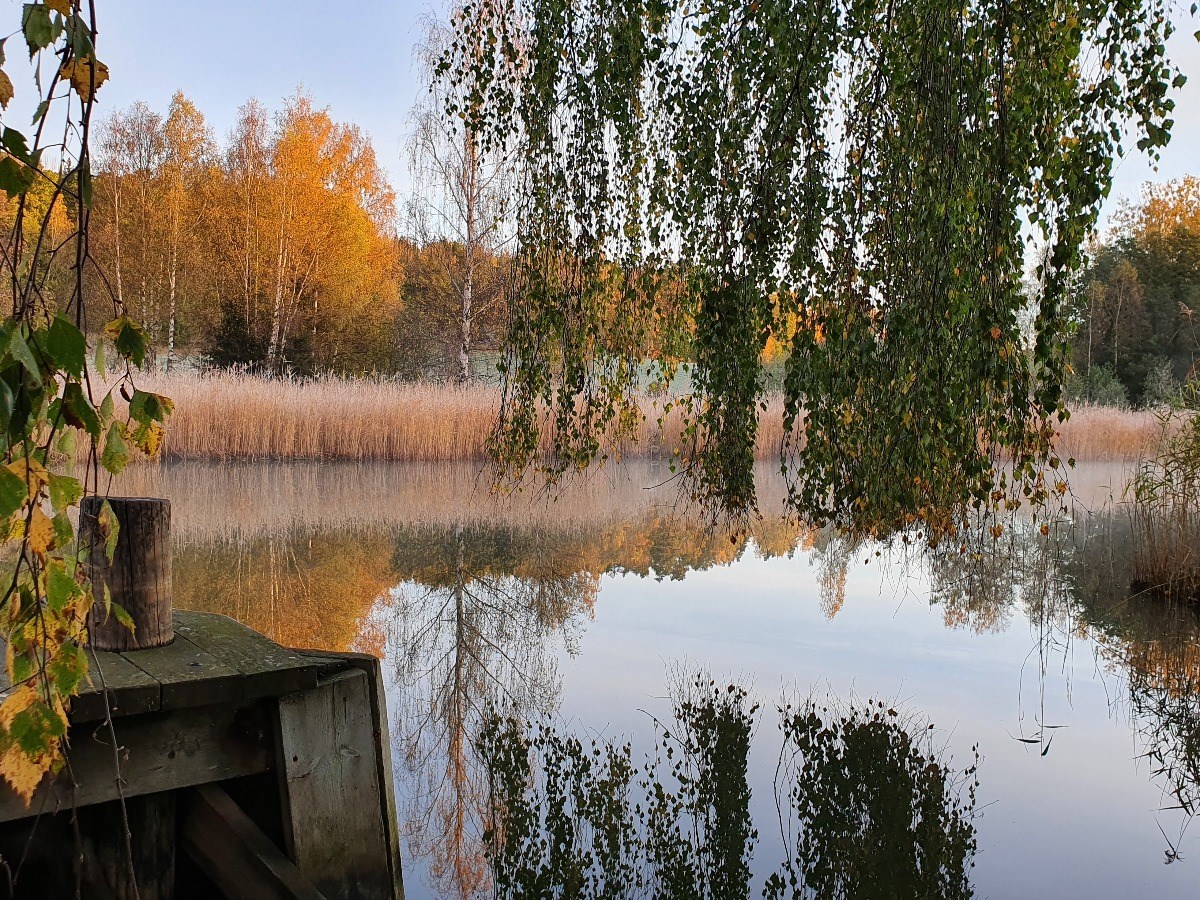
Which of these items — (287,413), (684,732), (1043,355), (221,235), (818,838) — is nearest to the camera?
(1043,355)

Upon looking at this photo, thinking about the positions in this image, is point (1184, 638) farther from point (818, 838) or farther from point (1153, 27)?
point (1153, 27)

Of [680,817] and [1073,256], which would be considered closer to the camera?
[1073,256]

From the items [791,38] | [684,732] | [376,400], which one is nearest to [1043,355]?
[791,38]

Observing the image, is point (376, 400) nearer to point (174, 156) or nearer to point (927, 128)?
point (927, 128)

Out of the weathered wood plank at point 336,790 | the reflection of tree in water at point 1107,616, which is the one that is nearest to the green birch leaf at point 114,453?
the weathered wood plank at point 336,790

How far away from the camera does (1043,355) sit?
2.56 meters

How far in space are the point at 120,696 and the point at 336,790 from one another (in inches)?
17.0

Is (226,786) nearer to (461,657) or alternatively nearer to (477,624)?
(461,657)

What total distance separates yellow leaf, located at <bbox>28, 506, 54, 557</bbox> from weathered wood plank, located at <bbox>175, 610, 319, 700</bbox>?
0.92 m

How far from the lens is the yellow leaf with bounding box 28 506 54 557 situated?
2.76 ft

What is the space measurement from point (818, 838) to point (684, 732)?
2.72 ft

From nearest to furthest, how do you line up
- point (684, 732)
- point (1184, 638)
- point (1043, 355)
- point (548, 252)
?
point (1043, 355) < point (684, 732) < point (548, 252) < point (1184, 638)

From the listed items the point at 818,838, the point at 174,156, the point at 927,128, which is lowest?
the point at 818,838

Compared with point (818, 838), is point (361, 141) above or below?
above
